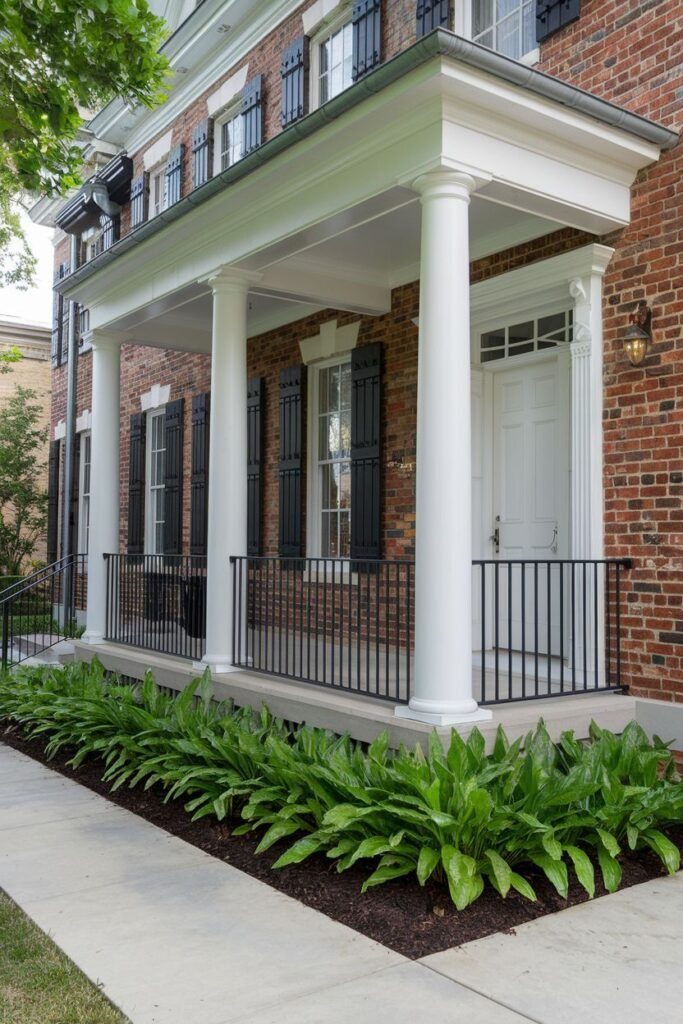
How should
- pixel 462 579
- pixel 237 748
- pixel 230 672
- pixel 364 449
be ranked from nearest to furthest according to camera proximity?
pixel 462 579 < pixel 237 748 < pixel 230 672 < pixel 364 449

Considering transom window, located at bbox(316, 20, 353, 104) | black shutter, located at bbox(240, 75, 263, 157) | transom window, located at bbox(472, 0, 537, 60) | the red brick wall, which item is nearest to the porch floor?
the red brick wall

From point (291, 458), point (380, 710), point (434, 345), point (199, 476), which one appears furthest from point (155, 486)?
point (434, 345)

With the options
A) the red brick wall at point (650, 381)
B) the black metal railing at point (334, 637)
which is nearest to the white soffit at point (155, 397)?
the black metal railing at point (334, 637)

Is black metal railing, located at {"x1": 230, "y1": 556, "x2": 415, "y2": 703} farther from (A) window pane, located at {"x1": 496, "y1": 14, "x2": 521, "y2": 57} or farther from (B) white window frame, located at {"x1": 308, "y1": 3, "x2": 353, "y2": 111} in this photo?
(B) white window frame, located at {"x1": 308, "y1": 3, "x2": 353, "y2": 111}

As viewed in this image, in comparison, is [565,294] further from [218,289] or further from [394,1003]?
[394,1003]

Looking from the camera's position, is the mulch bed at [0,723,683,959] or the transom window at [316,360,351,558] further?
the transom window at [316,360,351,558]

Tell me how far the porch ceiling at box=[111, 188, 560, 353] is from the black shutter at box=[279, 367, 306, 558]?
0.66m

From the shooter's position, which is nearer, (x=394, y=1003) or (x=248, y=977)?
(x=394, y=1003)

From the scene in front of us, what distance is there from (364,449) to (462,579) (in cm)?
313

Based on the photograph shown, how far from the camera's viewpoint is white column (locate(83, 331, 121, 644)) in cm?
864

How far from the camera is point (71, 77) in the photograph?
5.68m

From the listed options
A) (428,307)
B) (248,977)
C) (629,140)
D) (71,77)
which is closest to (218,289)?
(71,77)

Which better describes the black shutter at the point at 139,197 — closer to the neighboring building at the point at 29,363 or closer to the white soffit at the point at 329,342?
the white soffit at the point at 329,342

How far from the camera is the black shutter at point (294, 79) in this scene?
880 centimetres
